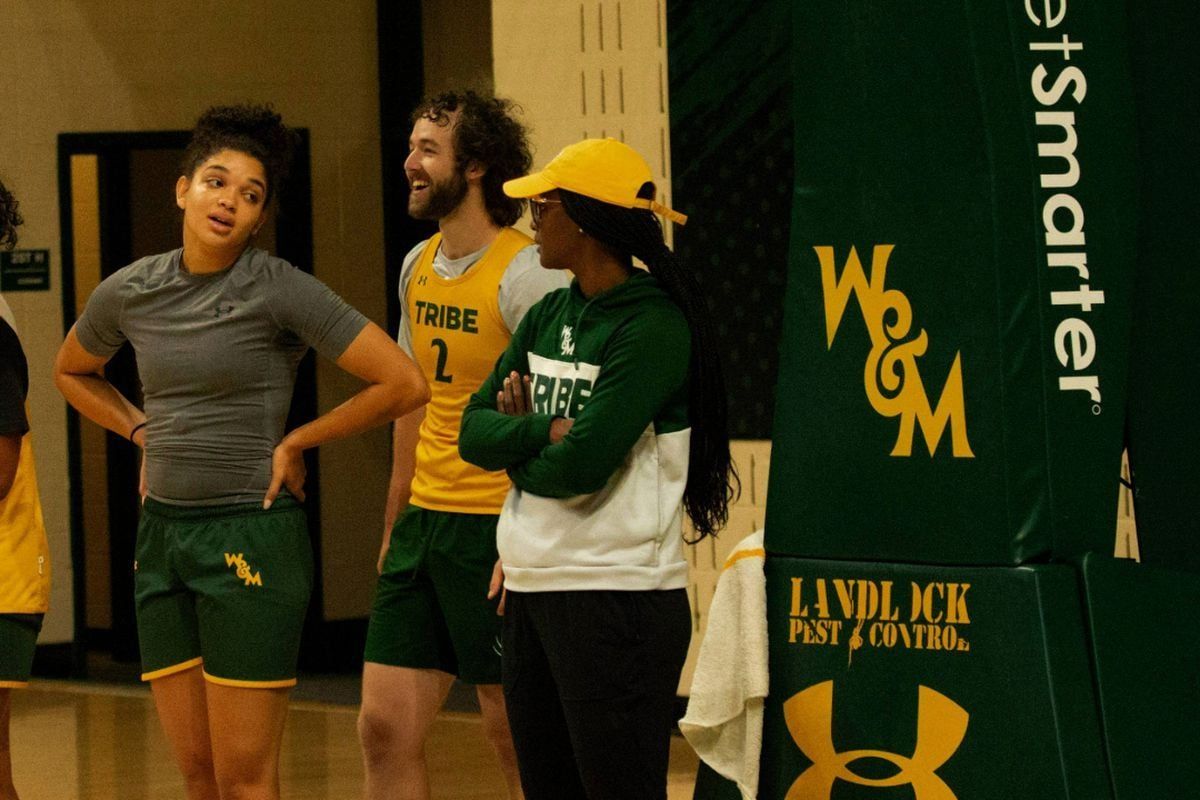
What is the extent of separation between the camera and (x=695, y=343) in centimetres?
300

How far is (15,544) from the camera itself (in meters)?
3.51

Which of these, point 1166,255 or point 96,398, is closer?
point 1166,255

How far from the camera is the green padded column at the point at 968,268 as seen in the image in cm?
305

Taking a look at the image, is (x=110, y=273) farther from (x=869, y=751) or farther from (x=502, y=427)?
(x=869, y=751)

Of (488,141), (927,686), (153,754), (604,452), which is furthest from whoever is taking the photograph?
(153,754)

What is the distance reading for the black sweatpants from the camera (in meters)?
2.89

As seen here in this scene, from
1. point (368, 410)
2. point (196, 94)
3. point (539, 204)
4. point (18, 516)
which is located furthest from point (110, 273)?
point (539, 204)

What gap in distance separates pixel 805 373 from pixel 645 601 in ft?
1.86

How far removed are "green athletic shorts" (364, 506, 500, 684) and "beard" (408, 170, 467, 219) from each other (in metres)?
0.63

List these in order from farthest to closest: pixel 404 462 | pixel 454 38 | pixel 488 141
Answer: pixel 454 38 < pixel 404 462 < pixel 488 141

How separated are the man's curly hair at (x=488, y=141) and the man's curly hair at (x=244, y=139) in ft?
1.69

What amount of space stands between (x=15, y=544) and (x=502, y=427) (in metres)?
1.13

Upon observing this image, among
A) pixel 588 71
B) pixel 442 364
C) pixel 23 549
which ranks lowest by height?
pixel 23 549

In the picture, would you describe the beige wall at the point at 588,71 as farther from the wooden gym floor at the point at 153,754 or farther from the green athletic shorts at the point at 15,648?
the green athletic shorts at the point at 15,648
